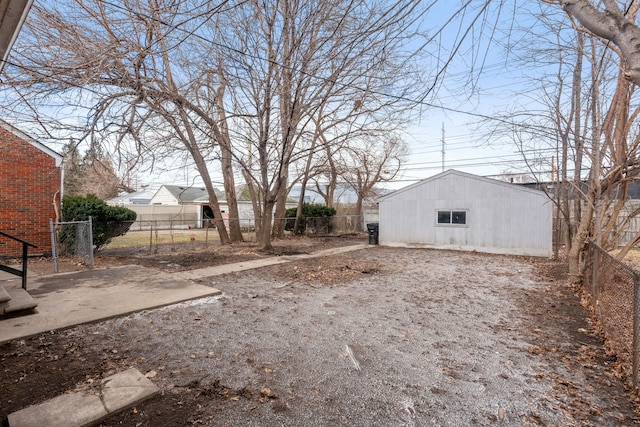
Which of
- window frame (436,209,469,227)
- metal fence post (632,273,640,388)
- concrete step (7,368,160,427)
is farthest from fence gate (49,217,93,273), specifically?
window frame (436,209,469,227)

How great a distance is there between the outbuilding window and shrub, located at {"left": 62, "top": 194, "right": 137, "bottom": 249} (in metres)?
11.7

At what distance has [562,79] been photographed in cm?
667

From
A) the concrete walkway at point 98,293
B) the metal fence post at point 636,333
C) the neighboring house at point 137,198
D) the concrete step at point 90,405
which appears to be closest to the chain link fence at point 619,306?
the metal fence post at point 636,333

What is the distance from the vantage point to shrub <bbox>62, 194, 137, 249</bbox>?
9836 mm

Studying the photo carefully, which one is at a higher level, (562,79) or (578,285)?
(562,79)

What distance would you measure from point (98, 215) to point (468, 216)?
12983mm

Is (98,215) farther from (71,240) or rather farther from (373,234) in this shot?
(373,234)

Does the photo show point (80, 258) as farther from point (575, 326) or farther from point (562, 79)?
point (562, 79)

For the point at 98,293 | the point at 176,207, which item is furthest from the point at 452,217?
the point at 176,207

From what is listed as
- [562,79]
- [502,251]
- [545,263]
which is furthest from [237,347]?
[502,251]

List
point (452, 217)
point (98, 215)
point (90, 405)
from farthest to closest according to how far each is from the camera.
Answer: point (452, 217) < point (98, 215) < point (90, 405)

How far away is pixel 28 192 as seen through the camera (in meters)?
9.25

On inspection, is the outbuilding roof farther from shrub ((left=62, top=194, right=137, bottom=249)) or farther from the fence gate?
the fence gate

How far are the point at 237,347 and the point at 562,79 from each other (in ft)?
25.7
